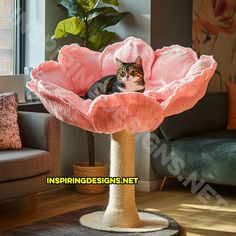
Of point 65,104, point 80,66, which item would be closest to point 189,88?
point 65,104

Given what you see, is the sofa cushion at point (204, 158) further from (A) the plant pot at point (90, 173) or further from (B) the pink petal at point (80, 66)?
(B) the pink petal at point (80, 66)

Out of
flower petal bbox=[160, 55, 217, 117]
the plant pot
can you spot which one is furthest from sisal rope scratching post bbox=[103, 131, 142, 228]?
the plant pot

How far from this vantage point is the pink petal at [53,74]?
395 centimetres

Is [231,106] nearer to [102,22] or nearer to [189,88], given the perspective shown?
[102,22]

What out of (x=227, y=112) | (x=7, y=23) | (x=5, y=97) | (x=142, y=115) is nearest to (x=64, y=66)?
(x=5, y=97)

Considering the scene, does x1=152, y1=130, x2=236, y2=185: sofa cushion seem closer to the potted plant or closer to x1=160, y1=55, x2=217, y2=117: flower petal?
the potted plant

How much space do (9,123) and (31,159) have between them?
0.41 metres

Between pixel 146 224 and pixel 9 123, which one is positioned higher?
pixel 9 123

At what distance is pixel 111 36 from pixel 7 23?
33.7 inches

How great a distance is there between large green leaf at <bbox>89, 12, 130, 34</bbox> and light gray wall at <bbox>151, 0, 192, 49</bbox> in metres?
0.30

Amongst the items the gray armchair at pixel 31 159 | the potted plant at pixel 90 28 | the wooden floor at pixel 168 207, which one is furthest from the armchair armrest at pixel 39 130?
the potted plant at pixel 90 28

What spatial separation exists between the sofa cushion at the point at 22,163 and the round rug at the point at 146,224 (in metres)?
0.44

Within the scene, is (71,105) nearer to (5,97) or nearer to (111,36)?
(5,97)

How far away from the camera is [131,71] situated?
12.7ft
